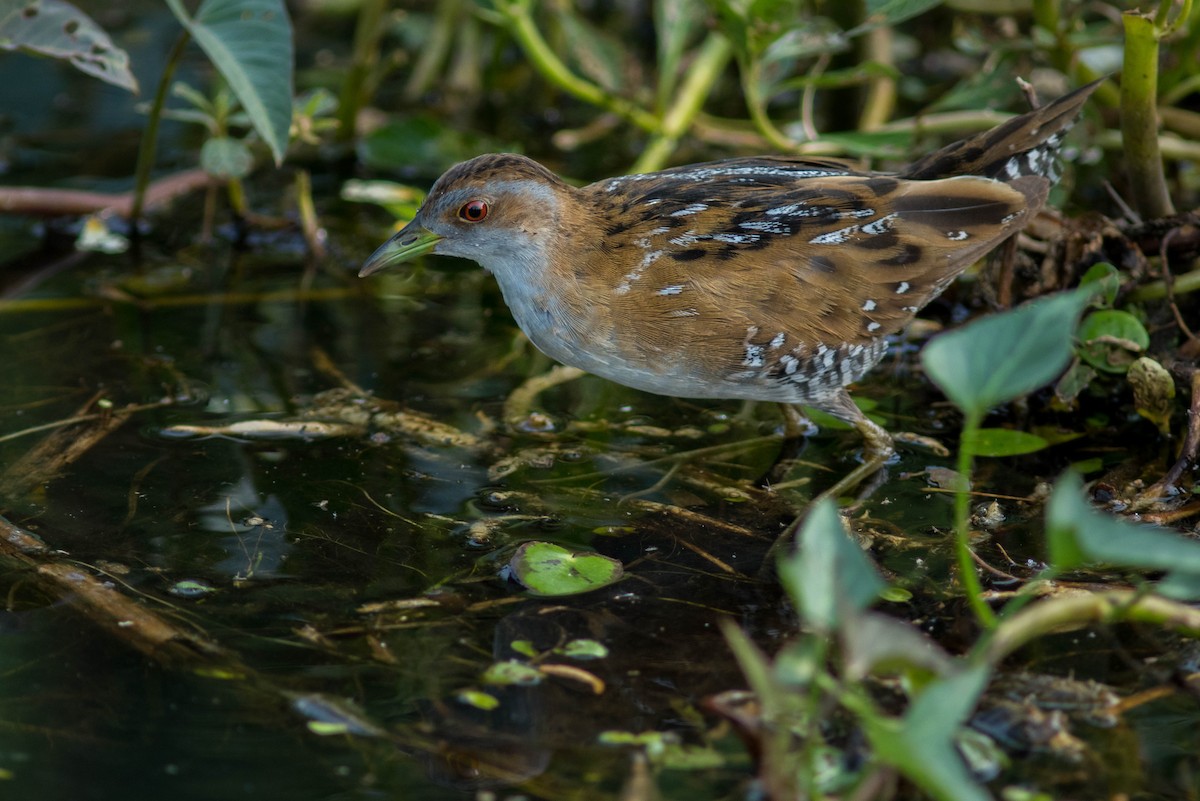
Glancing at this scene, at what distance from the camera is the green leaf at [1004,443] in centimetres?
388

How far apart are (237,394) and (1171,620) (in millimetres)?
2940

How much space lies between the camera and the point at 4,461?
3.73 metres

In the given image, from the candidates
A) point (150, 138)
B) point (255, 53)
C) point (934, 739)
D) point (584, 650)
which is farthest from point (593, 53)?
point (934, 739)

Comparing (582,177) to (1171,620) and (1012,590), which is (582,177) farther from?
(1171,620)

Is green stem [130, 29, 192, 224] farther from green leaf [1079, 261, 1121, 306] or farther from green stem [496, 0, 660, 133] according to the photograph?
green leaf [1079, 261, 1121, 306]

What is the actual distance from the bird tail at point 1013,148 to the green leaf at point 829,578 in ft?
6.74

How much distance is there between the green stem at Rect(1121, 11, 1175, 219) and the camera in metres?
3.63

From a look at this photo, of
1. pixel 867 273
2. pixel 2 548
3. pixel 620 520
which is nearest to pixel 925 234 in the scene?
pixel 867 273

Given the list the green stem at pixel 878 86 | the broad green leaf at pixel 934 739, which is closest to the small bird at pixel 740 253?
the broad green leaf at pixel 934 739

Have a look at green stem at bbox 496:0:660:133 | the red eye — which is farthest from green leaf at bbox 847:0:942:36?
green stem at bbox 496:0:660:133

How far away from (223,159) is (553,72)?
1.39 m

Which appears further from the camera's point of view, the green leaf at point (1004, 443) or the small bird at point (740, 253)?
the green leaf at point (1004, 443)

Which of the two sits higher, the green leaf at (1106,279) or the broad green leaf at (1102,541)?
the broad green leaf at (1102,541)

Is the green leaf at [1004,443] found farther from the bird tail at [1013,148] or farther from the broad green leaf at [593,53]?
the broad green leaf at [593,53]
